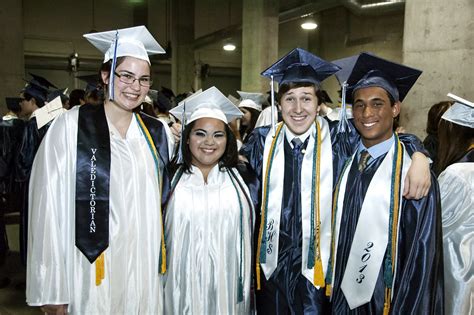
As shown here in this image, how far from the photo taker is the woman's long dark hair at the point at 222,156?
241 cm

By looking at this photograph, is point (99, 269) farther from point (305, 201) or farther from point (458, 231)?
point (458, 231)

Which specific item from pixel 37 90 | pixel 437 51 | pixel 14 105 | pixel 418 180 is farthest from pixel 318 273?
pixel 14 105

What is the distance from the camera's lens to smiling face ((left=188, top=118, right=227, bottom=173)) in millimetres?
2377

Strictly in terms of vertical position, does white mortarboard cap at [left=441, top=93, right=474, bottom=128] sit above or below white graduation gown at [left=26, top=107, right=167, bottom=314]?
above

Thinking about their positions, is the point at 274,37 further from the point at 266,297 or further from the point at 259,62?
the point at 266,297

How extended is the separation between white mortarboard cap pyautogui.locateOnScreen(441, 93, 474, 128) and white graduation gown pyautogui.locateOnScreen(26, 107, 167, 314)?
5.52ft

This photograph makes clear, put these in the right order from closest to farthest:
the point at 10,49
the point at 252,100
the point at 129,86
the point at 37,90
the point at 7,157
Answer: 1. the point at 129,86
2. the point at 7,157
3. the point at 37,90
4. the point at 252,100
5. the point at 10,49

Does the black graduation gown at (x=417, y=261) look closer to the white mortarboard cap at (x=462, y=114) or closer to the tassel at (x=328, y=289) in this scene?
the tassel at (x=328, y=289)

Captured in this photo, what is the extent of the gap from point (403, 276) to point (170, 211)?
1.19 meters

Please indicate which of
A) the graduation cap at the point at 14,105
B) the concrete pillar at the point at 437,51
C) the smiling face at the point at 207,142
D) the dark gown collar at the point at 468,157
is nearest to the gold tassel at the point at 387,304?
the dark gown collar at the point at 468,157

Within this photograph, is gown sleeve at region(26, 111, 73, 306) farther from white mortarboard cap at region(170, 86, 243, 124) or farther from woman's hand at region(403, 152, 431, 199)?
woman's hand at region(403, 152, 431, 199)

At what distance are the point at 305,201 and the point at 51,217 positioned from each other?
50.1 inches

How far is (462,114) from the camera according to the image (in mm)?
2461

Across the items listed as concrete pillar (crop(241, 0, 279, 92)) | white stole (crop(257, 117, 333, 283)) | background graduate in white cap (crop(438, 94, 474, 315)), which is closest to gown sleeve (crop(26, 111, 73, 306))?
white stole (crop(257, 117, 333, 283))
